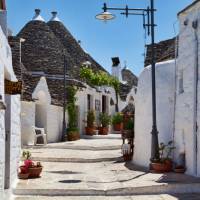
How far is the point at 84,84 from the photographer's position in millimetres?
29547

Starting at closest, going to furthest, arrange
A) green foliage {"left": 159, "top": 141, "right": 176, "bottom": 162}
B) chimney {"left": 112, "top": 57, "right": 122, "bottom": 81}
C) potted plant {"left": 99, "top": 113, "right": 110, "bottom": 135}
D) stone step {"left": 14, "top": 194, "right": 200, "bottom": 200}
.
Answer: stone step {"left": 14, "top": 194, "right": 200, "bottom": 200} → green foliage {"left": 159, "top": 141, "right": 176, "bottom": 162} → potted plant {"left": 99, "top": 113, "right": 110, "bottom": 135} → chimney {"left": 112, "top": 57, "right": 122, "bottom": 81}

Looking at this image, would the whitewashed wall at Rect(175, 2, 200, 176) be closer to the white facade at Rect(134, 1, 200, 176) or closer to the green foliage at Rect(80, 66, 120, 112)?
the white facade at Rect(134, 1, 200, 176)

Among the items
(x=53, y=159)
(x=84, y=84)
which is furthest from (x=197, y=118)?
(x=84, y=84)

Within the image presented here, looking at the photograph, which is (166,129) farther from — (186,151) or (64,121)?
(64,121)

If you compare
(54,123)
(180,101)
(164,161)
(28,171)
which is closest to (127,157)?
(164,161)

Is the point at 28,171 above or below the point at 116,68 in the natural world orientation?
below

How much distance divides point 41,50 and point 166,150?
16.6m

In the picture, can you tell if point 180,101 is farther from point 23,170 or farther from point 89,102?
point 89,102

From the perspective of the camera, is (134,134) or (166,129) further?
(134,134)

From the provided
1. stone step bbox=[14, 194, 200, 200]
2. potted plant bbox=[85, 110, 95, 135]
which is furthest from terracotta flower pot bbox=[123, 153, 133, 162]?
potted plant bbox=[85, 110, 95, 135]

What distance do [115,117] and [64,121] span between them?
28.1 ft

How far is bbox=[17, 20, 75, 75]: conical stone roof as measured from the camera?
28.3 meters

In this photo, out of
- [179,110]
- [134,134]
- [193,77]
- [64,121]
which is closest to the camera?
[193,77]

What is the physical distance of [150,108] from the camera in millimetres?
15102
